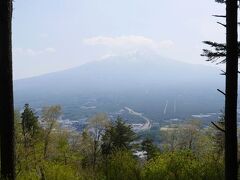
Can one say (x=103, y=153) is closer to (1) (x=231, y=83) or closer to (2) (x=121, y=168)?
(2) (x=121, y=168)

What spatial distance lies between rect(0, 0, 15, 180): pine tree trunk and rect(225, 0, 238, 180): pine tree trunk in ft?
15.5

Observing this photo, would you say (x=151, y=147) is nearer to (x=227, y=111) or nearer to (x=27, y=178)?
(x=27, y=178)

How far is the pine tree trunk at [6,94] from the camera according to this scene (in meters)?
8.08

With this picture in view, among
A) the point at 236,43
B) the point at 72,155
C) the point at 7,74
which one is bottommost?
the point at 72,155

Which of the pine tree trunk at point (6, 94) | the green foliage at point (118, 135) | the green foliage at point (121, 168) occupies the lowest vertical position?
the green foliage at point (118, 135)

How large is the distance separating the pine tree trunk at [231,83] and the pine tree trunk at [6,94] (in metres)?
4.72

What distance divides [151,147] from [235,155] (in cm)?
3657

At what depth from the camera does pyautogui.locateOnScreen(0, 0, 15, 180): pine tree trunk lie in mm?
8078

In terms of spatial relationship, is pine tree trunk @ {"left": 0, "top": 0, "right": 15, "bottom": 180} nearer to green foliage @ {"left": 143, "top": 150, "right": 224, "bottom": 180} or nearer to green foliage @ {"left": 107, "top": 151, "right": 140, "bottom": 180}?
green foliage @ {"left": 107, "top": 151, "right": 140, "bottom": 180}

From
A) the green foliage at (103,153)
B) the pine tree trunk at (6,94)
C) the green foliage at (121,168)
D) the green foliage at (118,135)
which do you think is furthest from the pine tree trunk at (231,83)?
the green foliage at (118,135)

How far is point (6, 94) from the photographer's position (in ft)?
26.9

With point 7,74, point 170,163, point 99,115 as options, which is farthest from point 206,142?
point 7,74

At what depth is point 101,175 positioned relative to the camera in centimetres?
1246

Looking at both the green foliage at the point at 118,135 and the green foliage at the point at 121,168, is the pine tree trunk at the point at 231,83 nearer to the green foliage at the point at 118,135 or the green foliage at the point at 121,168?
the green foliage at the point at 121,168
